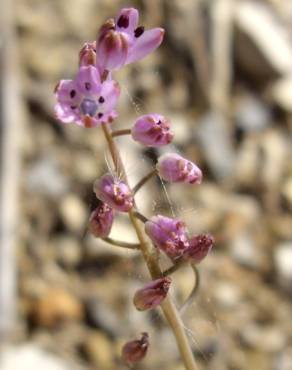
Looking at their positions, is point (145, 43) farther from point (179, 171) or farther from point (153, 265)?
point (153, 265)

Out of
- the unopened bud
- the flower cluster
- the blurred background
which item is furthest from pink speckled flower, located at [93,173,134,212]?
the blurred background

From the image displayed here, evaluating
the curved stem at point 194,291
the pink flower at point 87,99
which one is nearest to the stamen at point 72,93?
the pink flower at point 87,99

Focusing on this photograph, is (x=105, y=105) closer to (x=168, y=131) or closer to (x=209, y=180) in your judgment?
(x=168, y=131)

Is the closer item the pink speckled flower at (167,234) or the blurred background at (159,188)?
the pink speckled flower at (167,234)

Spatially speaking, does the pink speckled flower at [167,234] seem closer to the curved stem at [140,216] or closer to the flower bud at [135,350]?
the curved stem at [140,216]

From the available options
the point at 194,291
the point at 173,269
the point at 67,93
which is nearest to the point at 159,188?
the point at 194,291

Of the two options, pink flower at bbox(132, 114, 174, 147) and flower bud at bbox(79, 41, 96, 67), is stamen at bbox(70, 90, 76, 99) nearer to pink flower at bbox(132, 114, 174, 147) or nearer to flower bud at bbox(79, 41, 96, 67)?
flower bud at bbox(79, 41, 96, 67)

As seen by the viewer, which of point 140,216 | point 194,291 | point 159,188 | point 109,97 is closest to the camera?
point 109,97
